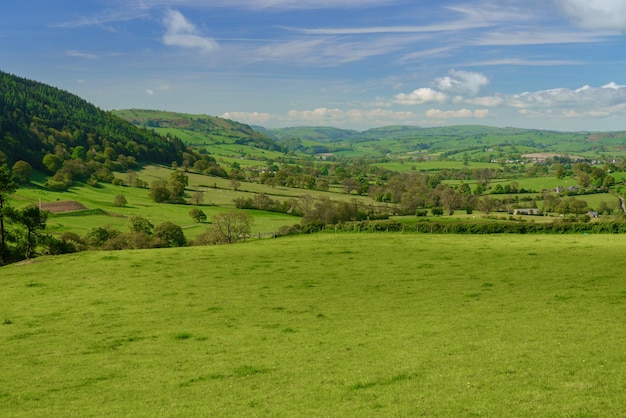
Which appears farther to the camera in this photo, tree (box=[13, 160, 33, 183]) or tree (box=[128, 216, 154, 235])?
tree (box=[13, 160, 33, 183])

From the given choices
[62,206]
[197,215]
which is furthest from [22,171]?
[197,215]

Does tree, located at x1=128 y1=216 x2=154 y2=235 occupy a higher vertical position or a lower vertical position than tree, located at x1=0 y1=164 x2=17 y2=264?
lower

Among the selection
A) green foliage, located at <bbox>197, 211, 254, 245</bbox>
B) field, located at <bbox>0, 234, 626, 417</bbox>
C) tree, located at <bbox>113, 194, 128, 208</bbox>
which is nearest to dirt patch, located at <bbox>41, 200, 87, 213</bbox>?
tree, located at <bbox>113, 194, 128, 208</bbox>

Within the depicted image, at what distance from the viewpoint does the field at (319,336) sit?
16.1 metres

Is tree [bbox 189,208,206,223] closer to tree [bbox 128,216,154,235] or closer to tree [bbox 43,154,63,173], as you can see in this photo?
tree [bbox 128,216,154,235]

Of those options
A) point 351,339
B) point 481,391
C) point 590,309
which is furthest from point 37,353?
point 590,309

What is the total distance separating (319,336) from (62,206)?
396ft

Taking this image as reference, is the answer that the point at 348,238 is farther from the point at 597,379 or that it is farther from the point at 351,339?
the point at 597,379

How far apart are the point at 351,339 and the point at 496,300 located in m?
13.0

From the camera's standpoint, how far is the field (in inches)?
635

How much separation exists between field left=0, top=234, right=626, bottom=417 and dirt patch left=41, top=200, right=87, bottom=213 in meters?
78.8

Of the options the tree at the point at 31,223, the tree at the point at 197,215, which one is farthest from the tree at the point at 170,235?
the tree at the point at 197,215

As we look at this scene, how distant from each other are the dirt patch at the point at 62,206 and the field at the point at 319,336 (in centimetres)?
7877

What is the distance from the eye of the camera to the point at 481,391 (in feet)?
51.2
